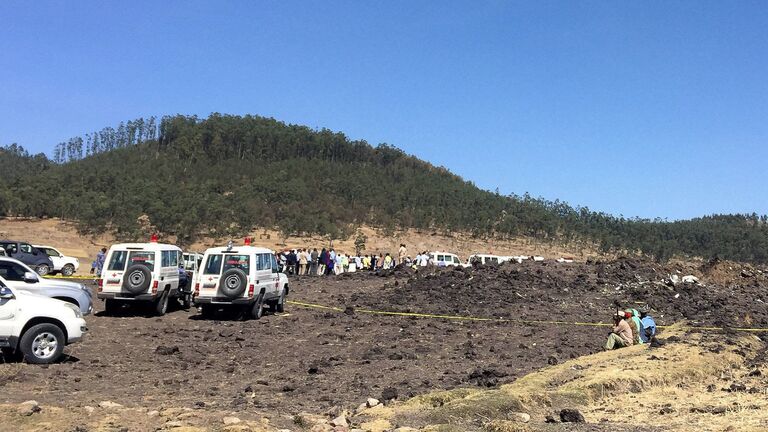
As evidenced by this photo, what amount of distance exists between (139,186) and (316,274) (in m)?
41.9

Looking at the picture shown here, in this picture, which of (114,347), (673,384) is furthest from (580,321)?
(114,347)

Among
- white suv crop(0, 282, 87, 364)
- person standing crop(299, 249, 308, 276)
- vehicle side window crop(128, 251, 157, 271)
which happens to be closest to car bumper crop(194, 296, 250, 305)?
vehicle side window crop(128, 251, 157, 271)

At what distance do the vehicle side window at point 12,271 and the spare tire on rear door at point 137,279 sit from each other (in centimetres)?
442

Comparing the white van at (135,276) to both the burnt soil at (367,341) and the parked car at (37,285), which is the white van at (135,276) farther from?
the parked car at (37,285)

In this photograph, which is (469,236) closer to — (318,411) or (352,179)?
(352,179)

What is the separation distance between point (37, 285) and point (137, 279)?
442cm

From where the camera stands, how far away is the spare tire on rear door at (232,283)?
19.8 metres

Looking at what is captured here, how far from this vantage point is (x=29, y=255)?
32.4m

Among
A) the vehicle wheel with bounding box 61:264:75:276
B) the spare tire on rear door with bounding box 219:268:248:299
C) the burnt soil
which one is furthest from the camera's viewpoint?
the vehicle wheel with bounding box 61:264:75:276

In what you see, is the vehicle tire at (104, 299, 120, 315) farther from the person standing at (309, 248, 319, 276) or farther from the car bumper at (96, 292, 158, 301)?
the person standing at (309, 248, 319, 276)

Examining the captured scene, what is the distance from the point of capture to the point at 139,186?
7656 cm

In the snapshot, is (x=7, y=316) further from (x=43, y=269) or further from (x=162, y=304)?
(x=43, y=269)

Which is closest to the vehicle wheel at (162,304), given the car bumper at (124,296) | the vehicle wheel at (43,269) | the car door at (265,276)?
the car bumper at (124,296)

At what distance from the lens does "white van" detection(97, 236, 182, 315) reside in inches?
792
